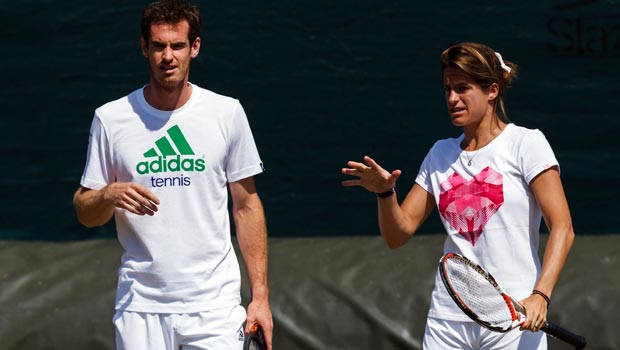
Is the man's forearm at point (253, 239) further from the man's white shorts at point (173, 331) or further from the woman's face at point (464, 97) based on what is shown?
the woman's face at point (464, 97)

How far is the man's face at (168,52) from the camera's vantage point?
410 cm

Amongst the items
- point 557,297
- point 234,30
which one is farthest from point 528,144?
point 234,30

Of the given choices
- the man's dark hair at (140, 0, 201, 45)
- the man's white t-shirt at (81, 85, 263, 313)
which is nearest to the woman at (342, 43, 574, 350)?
the man's white t-shirt at (81, 85, 263, 313)

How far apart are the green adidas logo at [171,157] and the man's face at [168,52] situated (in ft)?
0.60

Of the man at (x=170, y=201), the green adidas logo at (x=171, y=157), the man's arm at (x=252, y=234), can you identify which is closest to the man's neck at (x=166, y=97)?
the man at (x=170, y=201)

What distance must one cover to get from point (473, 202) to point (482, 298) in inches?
14.7

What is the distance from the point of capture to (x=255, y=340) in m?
4.20

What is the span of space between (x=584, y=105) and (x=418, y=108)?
38.6 inches

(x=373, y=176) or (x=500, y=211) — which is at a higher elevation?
(x=373, y=176)

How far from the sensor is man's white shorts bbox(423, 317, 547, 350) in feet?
13.5

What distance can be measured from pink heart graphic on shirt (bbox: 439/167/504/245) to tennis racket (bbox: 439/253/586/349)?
0.62 ft

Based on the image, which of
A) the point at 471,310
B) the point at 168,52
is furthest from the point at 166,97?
the point at 471,310

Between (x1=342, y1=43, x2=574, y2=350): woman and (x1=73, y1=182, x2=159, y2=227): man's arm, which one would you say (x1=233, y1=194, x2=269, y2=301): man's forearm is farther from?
(x1=73, y1=182, x2=159, y2=227): man's arm

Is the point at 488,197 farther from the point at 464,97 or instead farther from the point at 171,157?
the point at 171,157
